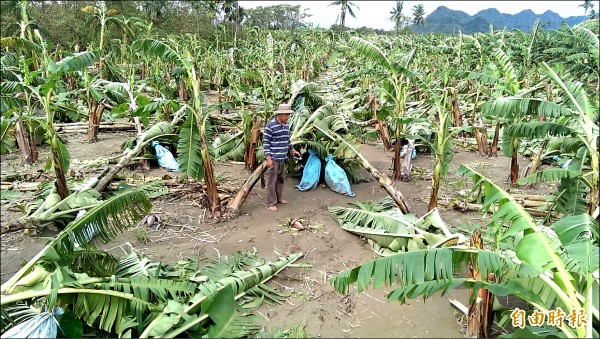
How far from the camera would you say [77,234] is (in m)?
3.75

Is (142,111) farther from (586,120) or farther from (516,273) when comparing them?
(586,120)

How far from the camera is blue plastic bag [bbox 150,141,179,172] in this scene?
331 inches

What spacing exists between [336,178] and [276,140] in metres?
1.48

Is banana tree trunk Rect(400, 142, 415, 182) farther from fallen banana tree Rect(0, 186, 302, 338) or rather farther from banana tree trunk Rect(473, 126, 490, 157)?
fallen banana tree Rect(0, 186, 302, 338)

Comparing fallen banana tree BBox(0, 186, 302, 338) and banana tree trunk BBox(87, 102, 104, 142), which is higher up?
banana tree trunk BBox(87, 102, 104, 142)

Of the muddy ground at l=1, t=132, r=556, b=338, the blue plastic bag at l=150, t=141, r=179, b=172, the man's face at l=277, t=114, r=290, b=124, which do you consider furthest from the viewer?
the blue plastic bag at l=150, t=141, r=179, b=172

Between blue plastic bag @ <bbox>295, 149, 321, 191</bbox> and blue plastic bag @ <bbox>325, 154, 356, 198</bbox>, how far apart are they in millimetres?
182

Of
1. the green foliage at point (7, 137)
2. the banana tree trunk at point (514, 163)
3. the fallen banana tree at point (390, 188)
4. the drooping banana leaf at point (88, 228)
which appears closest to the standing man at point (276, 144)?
the fallen banana tree at point (390, 188)

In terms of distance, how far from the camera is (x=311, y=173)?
7.63m

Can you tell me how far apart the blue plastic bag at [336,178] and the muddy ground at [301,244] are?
0.44 feet

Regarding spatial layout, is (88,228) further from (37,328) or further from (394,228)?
(394,228)

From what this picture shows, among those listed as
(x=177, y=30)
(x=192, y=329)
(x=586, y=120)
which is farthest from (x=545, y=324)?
(x=177, y=30)

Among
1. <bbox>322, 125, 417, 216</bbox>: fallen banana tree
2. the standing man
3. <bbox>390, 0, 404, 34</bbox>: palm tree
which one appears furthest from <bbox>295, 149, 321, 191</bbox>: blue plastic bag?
<bbox>390, 0, 404, 34</bbox>: palm tree

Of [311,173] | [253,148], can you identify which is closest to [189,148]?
[253,148]
